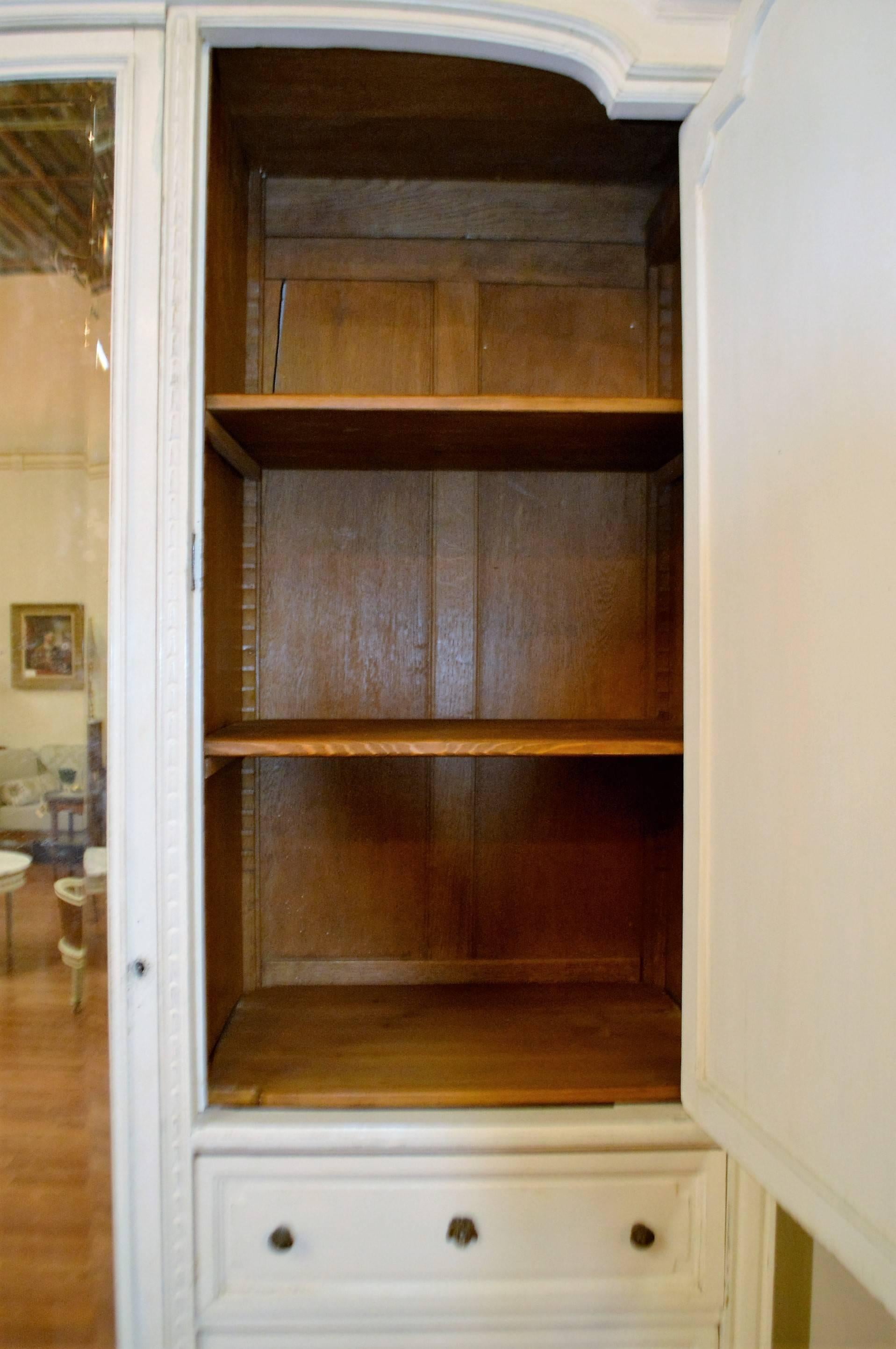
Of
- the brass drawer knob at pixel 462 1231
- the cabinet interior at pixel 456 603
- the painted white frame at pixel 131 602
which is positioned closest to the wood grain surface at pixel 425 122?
the cabinet interior at pixel 456 603

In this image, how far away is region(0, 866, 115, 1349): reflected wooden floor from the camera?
0.96 meters

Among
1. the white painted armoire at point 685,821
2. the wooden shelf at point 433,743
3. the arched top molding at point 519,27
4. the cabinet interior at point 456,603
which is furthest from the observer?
the cabinet interior at point 456,603

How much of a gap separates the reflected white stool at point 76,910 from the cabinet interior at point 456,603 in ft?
1.08

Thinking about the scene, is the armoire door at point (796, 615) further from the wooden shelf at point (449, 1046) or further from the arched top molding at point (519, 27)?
the wooden shelf at point (449, 1046)

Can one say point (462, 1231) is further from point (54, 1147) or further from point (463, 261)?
point (463, 261)

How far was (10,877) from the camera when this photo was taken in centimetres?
96

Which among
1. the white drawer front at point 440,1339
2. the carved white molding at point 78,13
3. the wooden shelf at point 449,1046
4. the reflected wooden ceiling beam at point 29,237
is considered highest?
the carved white molding at point 78,13

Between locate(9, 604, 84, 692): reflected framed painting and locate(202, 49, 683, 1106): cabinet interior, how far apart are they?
0.35m

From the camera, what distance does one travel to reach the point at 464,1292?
1008 mm

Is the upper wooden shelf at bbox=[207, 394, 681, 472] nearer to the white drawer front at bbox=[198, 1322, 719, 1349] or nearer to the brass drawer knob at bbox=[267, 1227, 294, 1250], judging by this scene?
the brass drawer knob at bbox=[267, 1227, 294, 1250]

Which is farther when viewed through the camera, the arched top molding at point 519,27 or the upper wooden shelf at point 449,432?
the upper wooden shelf at point 449,432

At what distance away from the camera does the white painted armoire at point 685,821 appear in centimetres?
73

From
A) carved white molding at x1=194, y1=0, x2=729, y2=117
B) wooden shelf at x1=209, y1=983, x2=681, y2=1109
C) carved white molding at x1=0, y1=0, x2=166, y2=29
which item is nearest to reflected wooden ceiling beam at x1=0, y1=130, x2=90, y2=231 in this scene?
carved white molding at x1=0, y1=0, x2=166, y2=29

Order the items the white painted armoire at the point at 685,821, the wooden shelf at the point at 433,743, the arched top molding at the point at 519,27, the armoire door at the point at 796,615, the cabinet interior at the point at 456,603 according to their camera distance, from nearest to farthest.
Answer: the armoire door at the point at 796,615, the white painted armoire at the point at 685,821, the arched top molding at the point at 519,27, the wooden shelf at the point at 433,743, the cabinet interior at the point at 456,603
